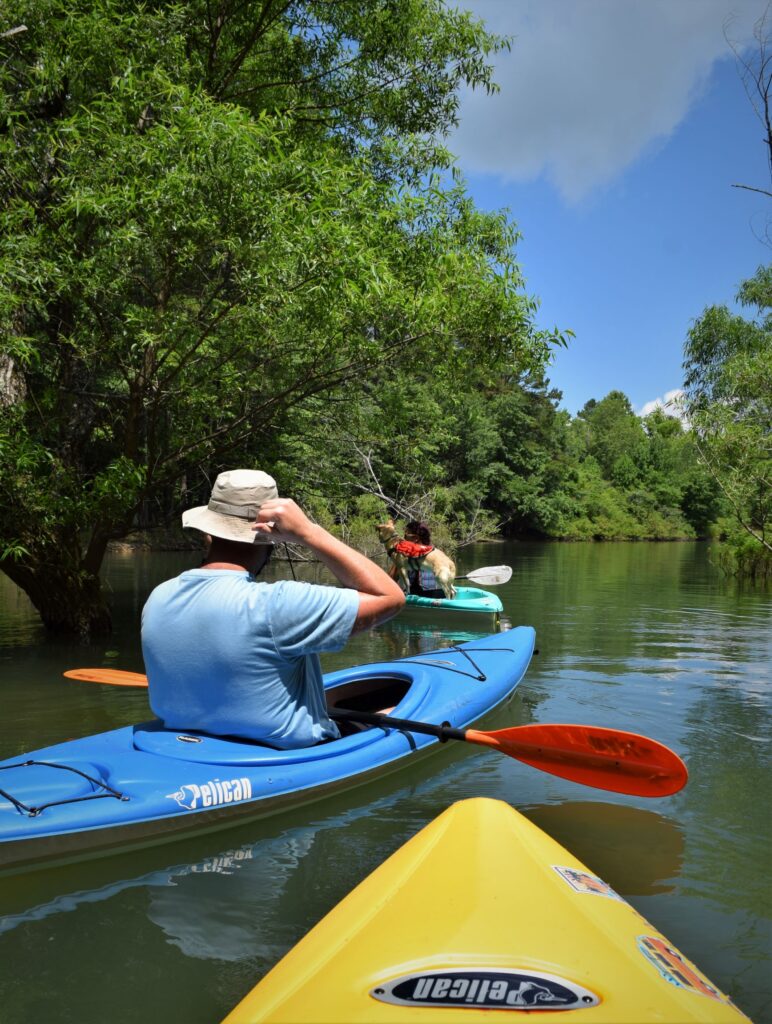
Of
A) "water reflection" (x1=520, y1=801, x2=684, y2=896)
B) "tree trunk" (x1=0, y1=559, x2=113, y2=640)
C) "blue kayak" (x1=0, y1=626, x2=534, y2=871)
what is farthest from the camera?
"tree trunk" (x1=0, y1=559, x2=113, y2=640)

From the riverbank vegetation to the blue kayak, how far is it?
3528 mm

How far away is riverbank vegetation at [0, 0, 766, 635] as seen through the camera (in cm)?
595

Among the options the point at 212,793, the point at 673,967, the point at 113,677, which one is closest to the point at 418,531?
the point at 113,677

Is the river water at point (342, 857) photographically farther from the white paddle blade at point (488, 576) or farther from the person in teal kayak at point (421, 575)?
the white paddle blade at point (488, 576)

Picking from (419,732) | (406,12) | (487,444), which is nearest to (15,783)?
(419,732)

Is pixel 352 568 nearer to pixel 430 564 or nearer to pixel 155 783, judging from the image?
pixel 155 783

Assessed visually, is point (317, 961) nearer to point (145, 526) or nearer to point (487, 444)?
point (145, 526)

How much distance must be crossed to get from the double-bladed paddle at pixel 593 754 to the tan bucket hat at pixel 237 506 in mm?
1551

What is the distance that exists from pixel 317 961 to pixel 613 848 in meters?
2.03

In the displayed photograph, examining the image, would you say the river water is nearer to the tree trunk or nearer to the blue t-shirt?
the blue t-shirt

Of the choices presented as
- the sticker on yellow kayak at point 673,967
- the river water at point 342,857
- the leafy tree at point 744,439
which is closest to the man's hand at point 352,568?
the river water at point 342,857


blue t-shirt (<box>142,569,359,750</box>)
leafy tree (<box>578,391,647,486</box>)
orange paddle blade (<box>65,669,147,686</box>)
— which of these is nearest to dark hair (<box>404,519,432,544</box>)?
orange paddle blade (<box>65,669,147,686</box>)

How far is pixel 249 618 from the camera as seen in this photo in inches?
111

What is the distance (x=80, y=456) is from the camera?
8.70 m
